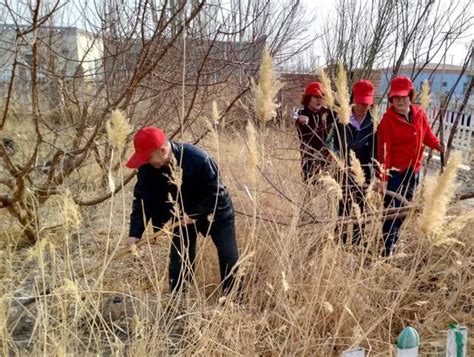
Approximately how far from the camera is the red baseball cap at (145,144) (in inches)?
95.1

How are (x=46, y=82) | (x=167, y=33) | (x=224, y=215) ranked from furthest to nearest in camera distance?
(x=46, y=82), (x=167, y=33), (x=224, y=215)

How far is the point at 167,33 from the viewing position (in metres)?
3.96

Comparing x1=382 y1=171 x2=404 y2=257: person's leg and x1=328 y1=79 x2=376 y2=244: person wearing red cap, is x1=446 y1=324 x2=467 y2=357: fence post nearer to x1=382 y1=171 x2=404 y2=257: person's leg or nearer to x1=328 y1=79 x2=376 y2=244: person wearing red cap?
x1=382 y1=171 x2=404 y2=257: person's leg

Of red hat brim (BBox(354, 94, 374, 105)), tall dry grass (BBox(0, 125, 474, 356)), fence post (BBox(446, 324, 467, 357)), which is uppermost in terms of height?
red hat brim (BBox(354, 94, 374, 105))

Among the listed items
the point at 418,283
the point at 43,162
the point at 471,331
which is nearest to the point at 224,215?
the point at 418,283

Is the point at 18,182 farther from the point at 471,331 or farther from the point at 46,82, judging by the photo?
the point at 471,331

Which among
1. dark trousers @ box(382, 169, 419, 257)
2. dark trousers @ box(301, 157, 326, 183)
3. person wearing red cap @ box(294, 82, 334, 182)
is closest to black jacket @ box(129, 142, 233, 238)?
dark trousers @ box(301, 157, 326, 183)

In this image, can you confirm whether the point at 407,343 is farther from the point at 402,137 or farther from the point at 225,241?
the point at 402,137

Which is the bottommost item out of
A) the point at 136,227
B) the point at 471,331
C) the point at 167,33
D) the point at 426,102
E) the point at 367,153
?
the point at 471,331

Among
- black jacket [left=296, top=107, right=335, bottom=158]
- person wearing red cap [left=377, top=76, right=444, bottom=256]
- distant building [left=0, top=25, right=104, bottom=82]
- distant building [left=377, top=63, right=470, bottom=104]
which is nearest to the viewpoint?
distant building [left=0, top=25, right=104, bottom=82]

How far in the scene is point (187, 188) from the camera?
2852 millimetres

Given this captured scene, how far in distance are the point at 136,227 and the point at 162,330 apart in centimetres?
88

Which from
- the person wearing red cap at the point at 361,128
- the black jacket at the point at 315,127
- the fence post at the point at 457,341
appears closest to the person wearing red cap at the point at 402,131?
the person wearing red cap at the point at 361,128

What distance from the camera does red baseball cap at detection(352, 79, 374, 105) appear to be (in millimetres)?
3400
